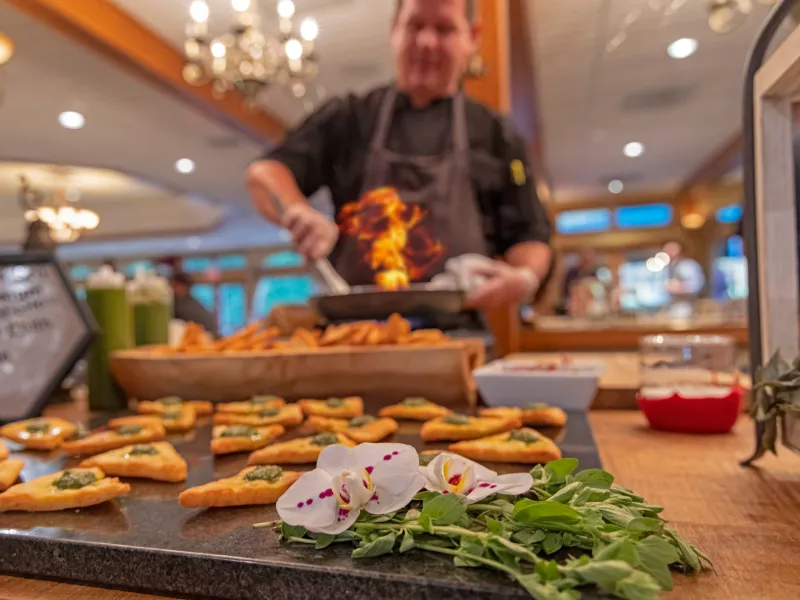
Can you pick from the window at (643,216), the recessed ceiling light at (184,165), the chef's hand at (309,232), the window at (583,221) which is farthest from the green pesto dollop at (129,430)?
the window at (643,216)

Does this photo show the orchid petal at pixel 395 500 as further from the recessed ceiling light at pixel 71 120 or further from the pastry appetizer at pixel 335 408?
the recessed ceiling light at pixel 71 120

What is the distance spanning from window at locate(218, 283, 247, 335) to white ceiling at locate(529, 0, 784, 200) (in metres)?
9.27

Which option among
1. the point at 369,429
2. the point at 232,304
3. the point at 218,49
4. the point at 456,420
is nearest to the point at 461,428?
the point at 456,420

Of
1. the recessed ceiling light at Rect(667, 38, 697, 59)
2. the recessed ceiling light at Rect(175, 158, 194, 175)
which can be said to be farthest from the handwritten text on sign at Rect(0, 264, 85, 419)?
the recessed ceiling light at Rect(175, 158, 194, 175)

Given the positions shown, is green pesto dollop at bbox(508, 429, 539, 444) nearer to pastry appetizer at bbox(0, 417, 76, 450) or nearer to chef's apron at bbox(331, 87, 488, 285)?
pastry appetizer at bbox(0, 417, 76, 450)

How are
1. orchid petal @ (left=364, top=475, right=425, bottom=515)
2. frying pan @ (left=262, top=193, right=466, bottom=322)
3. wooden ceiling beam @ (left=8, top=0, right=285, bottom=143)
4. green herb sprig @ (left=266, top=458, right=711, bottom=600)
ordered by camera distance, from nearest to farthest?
1. green herb sprig @ (left=266, top=458, right=711, bottom=600)
2. orchid petal @ (left=364, top=475, right=425, bottom=515)
3. frying pan @ (left=262, top=193, right=466, bottom=322)
4. wooden ceiling beam @ (left=8, top=0, right=285, bottom=143)

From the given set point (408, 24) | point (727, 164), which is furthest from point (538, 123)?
point (408, 24)

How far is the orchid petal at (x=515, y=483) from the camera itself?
0.52 metres

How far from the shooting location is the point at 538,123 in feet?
21.8

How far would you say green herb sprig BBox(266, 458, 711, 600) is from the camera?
0.40 metres

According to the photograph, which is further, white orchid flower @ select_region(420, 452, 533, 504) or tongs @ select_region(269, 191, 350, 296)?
tongs @ select_region(269, 191, 350, 296)

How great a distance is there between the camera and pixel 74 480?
0.65 meters

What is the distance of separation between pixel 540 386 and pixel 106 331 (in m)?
0.95

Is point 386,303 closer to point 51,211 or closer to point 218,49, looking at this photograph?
point 51,211
